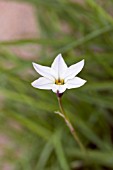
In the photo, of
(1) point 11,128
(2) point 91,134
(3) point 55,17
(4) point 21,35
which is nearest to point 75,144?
(2) point 91,134

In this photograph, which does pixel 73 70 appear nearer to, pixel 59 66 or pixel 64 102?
pixel 59 66

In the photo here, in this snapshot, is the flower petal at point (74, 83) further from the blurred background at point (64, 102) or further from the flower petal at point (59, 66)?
the blurred background at point (64, 102)

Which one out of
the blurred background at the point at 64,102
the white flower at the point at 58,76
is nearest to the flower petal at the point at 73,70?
the white flower at the point at 58,76

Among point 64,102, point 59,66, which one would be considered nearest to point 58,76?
point 59,66

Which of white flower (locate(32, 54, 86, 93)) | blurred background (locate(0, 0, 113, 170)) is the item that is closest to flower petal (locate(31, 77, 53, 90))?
white flower (locate(32, 54, 86, 93))

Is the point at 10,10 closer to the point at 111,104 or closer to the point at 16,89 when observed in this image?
the point at 16,89

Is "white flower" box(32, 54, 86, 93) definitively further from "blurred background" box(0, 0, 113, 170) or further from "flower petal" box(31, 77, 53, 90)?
"blurred background" box(0, 0, 113, 170)
